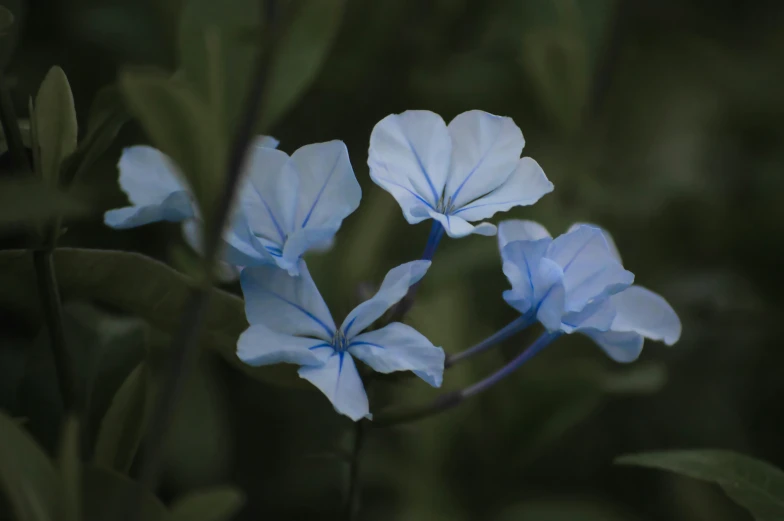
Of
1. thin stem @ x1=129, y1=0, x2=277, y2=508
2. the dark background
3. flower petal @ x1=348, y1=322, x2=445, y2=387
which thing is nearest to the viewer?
thin stem @ x1=129, y1=0, x2=277, y2=508

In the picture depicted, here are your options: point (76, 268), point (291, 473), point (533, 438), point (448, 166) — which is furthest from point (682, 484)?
point (76, 268)

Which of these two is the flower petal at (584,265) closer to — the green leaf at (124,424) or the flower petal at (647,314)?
the flower petal at (647,314)

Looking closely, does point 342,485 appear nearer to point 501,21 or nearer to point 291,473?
point 291,473

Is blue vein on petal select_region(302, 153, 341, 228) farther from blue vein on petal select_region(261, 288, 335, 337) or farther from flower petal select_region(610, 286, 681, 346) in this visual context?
flower petal select_region(610, 286, 681, 346)

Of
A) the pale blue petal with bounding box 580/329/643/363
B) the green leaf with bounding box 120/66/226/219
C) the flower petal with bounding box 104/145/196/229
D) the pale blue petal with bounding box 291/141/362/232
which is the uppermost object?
the green leaf with bounding box 120/66/226/219

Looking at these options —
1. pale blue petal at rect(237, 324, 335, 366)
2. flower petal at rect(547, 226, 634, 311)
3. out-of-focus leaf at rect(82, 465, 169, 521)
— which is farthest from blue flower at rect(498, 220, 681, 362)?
out-of-focus leaf at rect(82, 465, 169, 521)
